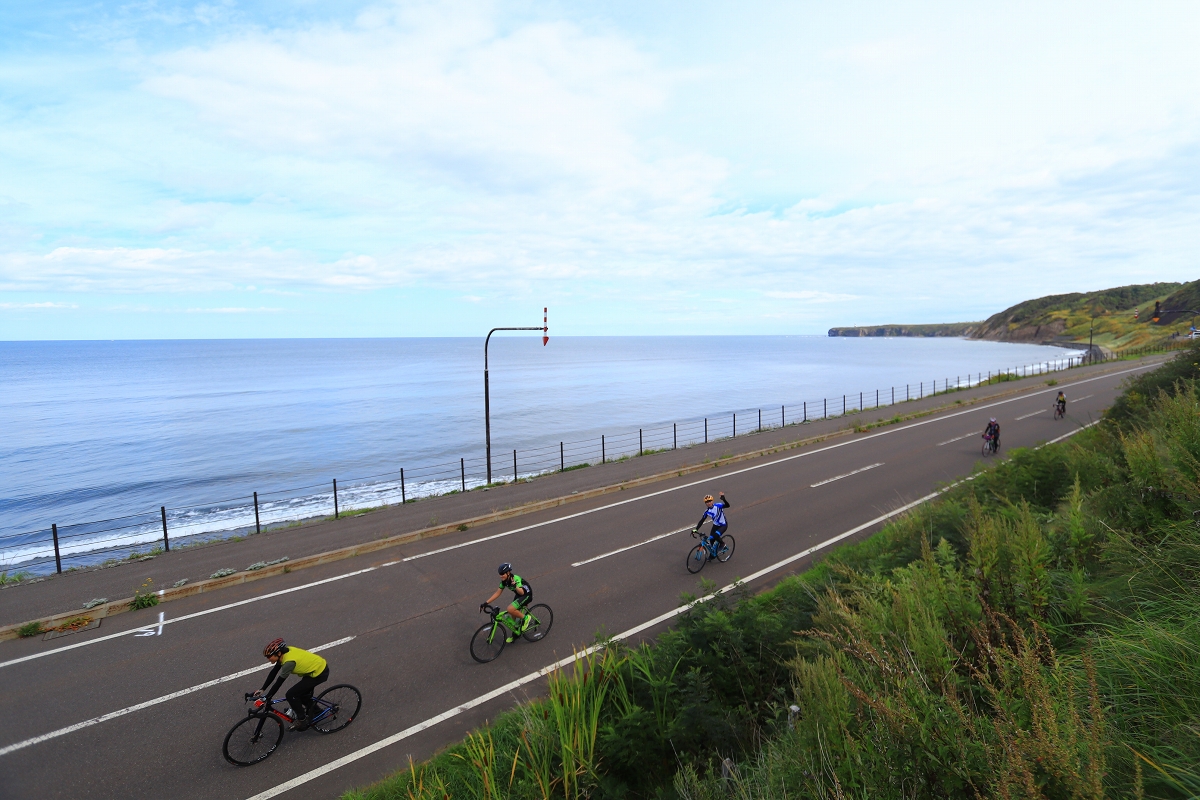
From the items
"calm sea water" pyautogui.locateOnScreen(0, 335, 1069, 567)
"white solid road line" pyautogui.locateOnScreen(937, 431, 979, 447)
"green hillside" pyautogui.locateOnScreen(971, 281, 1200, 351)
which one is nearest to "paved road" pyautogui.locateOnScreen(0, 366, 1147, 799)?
"white solid road line" pyautogui.locateOnScreen(937, 431, 979, 447)

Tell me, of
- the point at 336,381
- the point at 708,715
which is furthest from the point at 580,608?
the point at 336,381

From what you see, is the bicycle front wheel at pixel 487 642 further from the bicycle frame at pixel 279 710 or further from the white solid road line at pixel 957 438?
the white solid road line at pixel 957 438

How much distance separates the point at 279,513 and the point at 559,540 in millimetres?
17057

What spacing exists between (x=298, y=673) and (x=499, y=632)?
307 cm

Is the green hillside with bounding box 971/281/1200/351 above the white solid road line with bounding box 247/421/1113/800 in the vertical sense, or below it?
above

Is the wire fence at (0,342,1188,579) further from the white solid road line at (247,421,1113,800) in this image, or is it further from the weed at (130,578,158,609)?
the white solid road line at (247,421,1113,800)

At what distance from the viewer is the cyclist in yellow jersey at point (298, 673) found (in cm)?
667

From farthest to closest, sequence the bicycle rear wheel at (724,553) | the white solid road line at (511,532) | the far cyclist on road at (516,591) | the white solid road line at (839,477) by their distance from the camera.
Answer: the white solid road line at (839,477) < the bicycle rear wheel at (724,553) < the white solid road line at (511,532) < the far cyclist on road at (516,591)

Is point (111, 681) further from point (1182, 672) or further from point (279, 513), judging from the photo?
point (279, 513)

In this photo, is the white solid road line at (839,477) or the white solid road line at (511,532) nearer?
the white solid road line at (511,532)

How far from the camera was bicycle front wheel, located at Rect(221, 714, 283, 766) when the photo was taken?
21.8ft

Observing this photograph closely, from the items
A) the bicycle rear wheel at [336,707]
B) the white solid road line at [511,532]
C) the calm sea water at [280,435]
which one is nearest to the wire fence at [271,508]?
the calm sea water at [280,435]

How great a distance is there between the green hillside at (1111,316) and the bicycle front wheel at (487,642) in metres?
116

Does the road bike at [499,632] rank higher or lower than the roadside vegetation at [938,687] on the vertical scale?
lower
